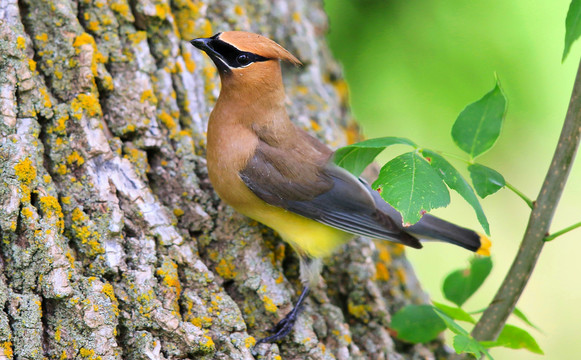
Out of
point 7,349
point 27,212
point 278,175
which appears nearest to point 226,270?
point 278,175

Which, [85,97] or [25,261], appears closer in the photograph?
[25,261]

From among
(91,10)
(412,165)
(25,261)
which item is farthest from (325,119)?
(25,261)

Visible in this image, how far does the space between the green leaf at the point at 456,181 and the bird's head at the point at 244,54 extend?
1.26m

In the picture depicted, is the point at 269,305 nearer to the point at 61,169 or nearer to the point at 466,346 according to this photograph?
the point at 466,346

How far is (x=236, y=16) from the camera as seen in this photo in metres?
4.51

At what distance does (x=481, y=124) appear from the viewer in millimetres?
2979

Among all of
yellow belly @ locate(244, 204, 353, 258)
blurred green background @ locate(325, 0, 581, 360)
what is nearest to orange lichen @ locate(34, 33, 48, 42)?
yellow belly @ locate(244, 204, 353, 258)

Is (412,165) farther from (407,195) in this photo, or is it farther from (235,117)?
(235,117)

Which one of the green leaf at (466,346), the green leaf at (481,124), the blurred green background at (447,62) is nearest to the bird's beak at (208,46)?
the green leaf at (481,124)

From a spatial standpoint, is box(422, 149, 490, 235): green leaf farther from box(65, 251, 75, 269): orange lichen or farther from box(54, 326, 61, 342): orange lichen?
box(54, 326, 61, 342): orange lichen

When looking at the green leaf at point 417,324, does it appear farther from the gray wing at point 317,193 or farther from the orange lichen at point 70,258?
the orange lichen at point 70,258

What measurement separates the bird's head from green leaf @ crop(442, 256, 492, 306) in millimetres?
1469

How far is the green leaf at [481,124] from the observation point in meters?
2.95

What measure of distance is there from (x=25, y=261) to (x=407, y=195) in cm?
A: 168
